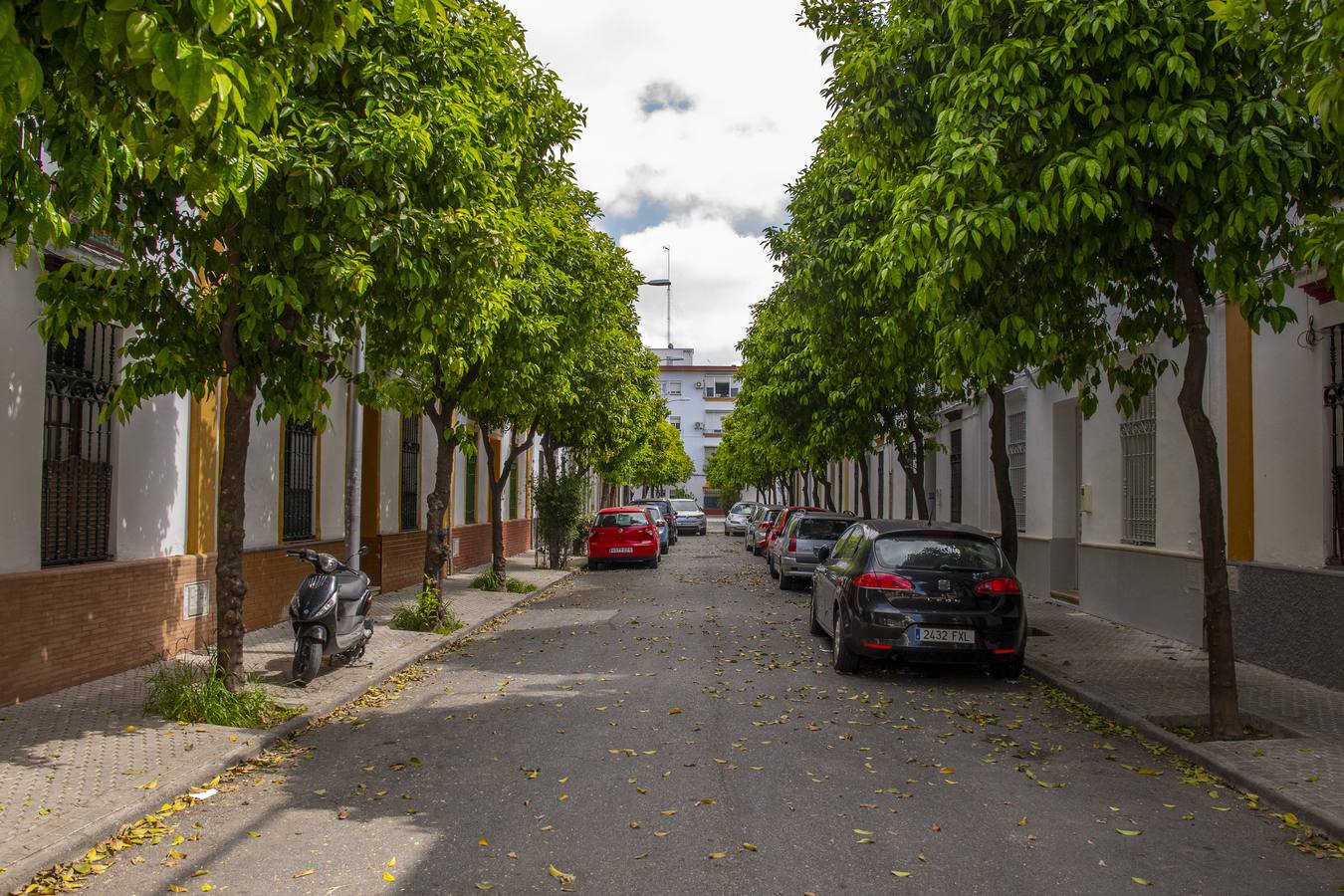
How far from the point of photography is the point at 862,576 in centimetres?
951

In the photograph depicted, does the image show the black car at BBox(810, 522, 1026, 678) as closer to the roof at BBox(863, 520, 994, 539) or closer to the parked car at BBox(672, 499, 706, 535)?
the roof at BBox(863, 520, 994, 539)

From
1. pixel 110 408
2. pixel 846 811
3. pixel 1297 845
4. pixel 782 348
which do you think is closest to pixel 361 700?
pixel 110 408

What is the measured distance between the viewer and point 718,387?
9269 centimetres

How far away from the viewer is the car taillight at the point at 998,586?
9250 millimetres

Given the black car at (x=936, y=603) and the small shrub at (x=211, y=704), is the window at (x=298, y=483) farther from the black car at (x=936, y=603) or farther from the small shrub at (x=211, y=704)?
the black car at (x=936, y=603)

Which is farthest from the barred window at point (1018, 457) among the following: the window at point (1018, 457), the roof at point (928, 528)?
the roof at point (928, 528)

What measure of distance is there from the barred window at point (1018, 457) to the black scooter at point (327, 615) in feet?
41.6

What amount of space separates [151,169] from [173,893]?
3077 millimetres

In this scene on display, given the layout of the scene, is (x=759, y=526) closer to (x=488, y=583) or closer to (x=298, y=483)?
(x=488, y=583)

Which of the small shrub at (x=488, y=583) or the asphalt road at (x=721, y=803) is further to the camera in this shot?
the small shrub at (x=488, y=583)

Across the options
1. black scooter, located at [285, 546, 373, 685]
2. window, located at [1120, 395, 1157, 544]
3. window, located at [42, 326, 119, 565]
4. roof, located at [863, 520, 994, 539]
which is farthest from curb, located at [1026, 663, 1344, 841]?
window, located at [42, 326, 119, 565]

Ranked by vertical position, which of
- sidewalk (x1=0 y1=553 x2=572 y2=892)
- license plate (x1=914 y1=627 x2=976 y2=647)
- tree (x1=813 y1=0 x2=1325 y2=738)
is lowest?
sidewalk (x1=0 y1=553 x2=572 y2=892)

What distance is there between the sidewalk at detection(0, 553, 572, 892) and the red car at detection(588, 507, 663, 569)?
14770 mm

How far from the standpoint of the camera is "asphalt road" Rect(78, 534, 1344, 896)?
14.9 feet
